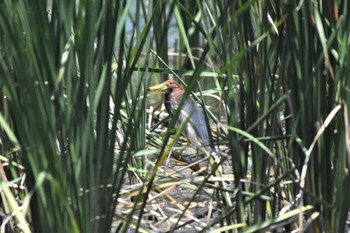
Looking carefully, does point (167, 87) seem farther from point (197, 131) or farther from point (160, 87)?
point (197, 131)

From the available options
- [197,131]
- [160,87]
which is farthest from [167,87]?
[197,131]

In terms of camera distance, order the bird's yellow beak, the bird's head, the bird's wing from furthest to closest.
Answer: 1. the bird's head
2. the bird's yellow beak
3. the bird's wing

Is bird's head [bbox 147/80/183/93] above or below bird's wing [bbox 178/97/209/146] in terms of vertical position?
above

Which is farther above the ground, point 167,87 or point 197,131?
point 167,87

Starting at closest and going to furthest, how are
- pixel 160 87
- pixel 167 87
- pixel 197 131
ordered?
pixel 197 131 < pixel 160 87 < pixel 167 87

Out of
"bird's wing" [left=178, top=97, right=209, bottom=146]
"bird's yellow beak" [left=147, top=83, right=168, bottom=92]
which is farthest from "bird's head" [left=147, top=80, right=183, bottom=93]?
"bird's wing" [left=178, top=97, right=209, bottom=146]

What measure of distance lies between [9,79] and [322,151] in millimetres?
937

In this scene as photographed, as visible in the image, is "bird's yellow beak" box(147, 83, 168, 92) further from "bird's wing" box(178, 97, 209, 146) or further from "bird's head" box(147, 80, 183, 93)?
"bird's wing" box(178, 97, 209, 146)

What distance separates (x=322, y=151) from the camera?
2617 millimetres

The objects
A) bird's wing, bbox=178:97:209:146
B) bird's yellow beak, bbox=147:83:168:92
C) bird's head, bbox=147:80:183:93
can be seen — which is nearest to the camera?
bird's wing, bbox=178:97:209:146

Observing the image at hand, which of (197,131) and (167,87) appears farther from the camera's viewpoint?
(167,87)

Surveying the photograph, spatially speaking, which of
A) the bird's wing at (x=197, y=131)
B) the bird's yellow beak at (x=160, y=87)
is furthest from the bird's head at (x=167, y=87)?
the bird's wing at (x=197, y=131)

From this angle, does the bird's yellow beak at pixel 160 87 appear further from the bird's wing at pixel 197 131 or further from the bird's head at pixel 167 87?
the bird's wing at pixel 197 131

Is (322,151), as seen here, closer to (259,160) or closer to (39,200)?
(259,160)
